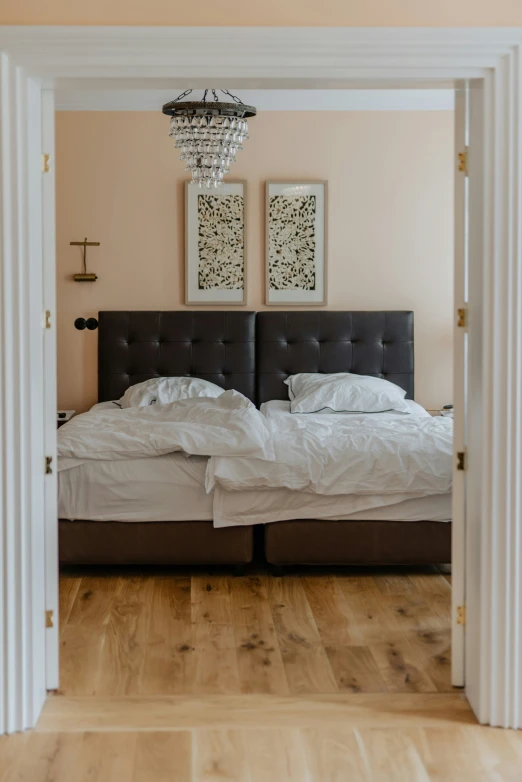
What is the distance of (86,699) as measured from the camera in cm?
280

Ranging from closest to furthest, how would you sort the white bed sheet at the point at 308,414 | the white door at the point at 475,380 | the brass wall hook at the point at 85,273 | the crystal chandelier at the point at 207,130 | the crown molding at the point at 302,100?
the white door at the point at 475,380, the crystal chandelier at the point at 207,130, the white bed sheet at the point at 308,414, the crown molding at the point at 302,100, the brass wall hook at the point at 85,273

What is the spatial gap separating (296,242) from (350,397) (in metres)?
1.29

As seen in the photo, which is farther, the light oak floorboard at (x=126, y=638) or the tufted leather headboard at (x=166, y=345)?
the tufted leather headboard at (x=166, y=345)

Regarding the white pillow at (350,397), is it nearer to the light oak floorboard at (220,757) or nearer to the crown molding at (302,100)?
the crown molding at (302,100)

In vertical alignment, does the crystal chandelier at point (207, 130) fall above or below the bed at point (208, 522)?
above

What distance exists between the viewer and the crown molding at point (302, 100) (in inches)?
223

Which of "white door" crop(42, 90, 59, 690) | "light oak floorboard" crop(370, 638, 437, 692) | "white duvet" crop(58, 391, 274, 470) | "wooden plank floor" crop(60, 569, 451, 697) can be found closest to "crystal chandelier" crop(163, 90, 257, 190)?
"white duvet" crop(58, 391, 274, 470)

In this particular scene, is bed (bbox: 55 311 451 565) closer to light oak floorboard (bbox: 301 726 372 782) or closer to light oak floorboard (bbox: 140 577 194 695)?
light oak floorboard (bbox: 140 577 194 695)

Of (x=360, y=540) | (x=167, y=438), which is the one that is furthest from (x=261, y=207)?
(x=360, y=540)

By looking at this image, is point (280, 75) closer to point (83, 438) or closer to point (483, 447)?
point (483, 447)

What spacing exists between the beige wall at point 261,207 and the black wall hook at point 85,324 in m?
0.09

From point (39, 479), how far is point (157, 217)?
143 inches

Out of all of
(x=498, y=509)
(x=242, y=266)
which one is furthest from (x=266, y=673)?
(x=242, y=266)

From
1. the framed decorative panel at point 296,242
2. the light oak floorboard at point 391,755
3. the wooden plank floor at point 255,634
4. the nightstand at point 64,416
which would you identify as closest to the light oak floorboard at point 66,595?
the wooden plank floor at point 255,634
